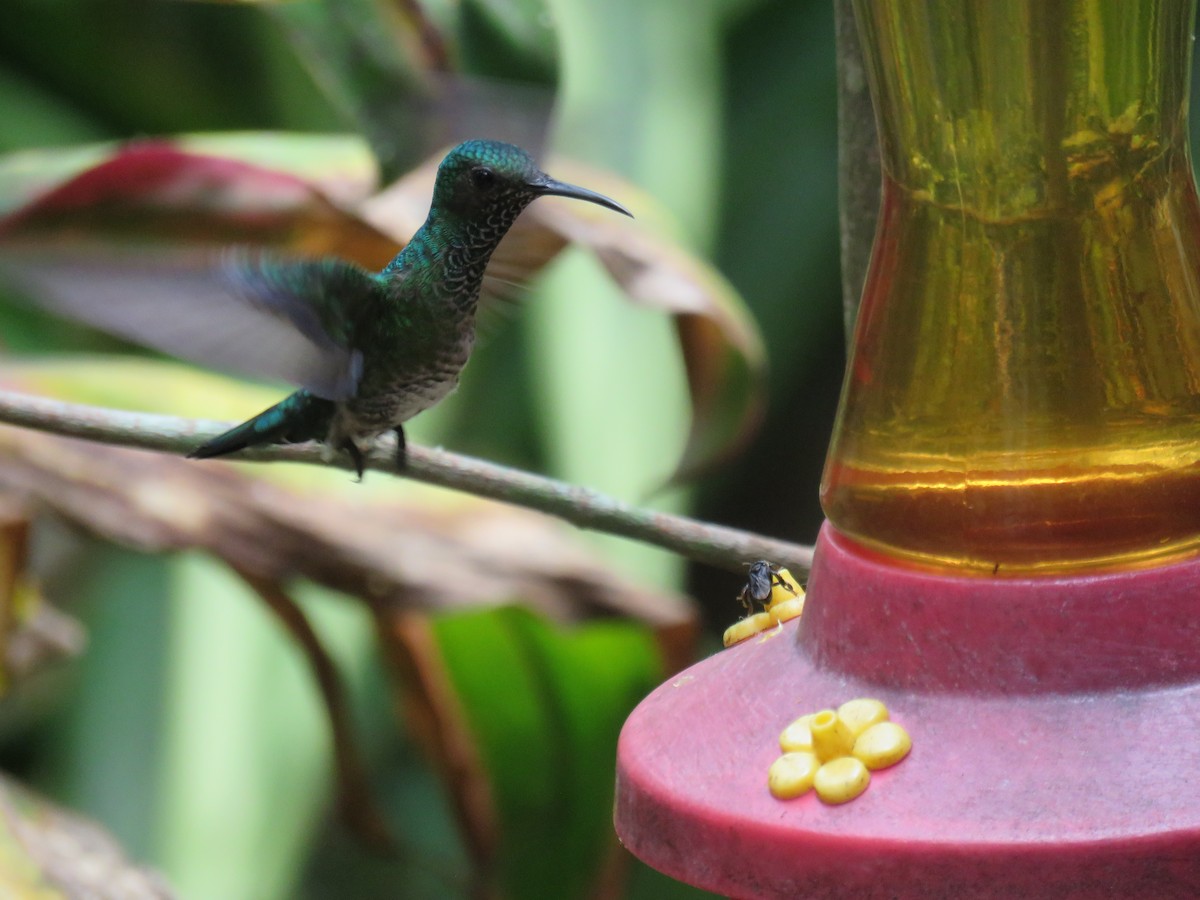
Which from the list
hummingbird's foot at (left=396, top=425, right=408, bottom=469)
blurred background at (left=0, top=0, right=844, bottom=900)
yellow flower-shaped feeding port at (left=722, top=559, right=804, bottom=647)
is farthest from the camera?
blurred background at (left=0, top=0, right=844, bottom=900)

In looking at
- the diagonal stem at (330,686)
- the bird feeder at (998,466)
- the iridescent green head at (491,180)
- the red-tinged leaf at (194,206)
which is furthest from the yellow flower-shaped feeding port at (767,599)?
the diagonal stem at (330,686)

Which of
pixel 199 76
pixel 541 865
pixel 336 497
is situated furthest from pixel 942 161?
pixel 199 76

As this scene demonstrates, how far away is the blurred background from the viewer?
9.12ft

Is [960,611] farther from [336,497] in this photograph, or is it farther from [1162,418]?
[336,497]

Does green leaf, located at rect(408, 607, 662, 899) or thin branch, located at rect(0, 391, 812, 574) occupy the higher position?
thin branch, located at rect(0, 391, 812, 574)

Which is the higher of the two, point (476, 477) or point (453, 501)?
point (476, 477)

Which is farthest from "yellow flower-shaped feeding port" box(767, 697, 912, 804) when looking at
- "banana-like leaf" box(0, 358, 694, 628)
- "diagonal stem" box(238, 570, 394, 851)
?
"diagonal stem" box(238, 570, 394, 851)

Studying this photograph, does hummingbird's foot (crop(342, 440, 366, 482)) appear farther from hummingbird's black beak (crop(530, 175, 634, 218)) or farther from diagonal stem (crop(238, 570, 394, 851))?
diagonal stem (crop(238, 570, 394, 851))

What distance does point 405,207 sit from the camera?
2.00 m

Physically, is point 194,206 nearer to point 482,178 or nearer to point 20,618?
point 20,618

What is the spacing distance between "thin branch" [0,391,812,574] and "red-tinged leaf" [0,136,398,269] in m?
0.65

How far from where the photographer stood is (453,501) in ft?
8.09

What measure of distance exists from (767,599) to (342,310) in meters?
0.51

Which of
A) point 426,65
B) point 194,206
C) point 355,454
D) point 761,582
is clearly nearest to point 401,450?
point 355,454
